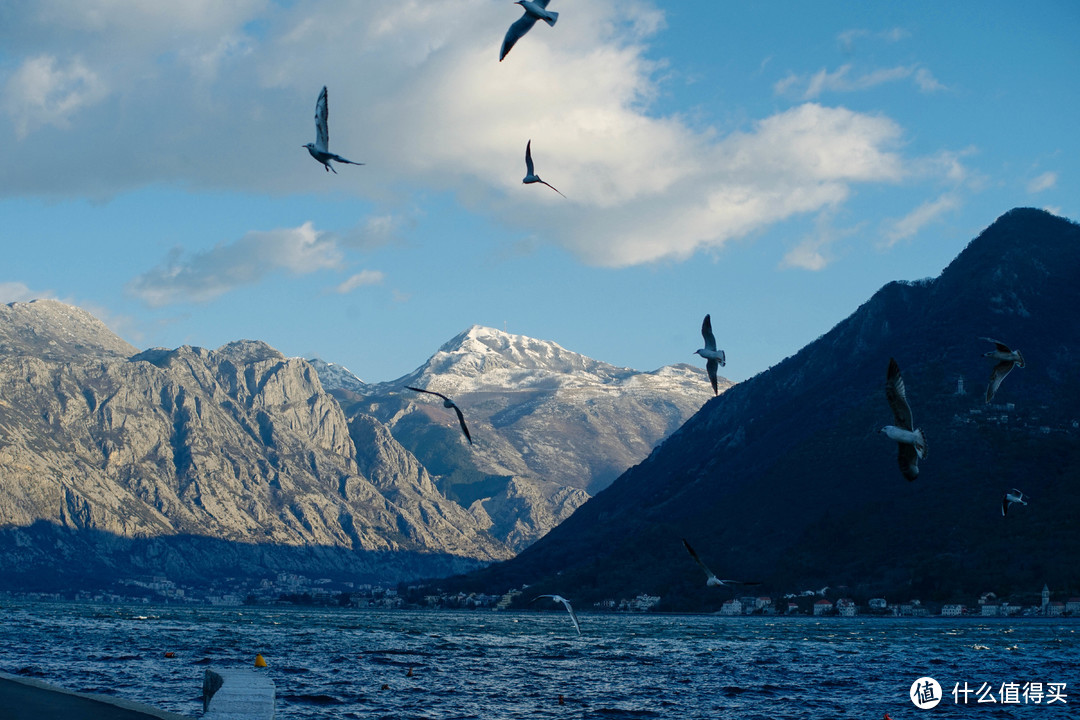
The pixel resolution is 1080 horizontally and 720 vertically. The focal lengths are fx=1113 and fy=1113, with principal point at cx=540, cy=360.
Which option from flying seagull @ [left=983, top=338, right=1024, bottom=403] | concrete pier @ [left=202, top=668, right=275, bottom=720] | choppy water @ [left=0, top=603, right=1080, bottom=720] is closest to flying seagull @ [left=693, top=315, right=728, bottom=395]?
flying seagull @ [left=983, top=338, right=1024, bottom=403]

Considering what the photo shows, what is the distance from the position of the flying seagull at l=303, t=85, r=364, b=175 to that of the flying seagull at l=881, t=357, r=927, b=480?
20326 millimetres

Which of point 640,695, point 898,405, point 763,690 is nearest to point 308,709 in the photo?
point 640,695

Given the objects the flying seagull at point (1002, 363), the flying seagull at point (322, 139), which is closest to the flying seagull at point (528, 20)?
the flying seagull at point (322, 139)

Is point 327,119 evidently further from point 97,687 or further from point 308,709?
point 97,687

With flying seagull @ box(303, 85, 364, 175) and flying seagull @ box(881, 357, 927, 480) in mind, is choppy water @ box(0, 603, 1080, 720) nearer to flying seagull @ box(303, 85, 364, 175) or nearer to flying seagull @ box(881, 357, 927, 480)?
flying seagull @ box(303, 85, 364, 175)

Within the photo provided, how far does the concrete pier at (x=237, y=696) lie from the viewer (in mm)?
36312

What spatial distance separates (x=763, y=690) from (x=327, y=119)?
205ft

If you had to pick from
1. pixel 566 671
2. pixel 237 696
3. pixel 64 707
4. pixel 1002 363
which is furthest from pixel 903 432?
pixel 566 671

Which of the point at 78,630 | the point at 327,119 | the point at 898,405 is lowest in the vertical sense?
the point at 78,630

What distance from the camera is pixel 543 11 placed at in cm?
3438

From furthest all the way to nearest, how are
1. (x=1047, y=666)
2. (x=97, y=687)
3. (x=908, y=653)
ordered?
(x=908, y=653)
(x=1047, y=666)
(x=97, y=687)

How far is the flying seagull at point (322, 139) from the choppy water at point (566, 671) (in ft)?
107

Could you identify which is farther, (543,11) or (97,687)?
(97,687)

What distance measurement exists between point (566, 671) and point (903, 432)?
7757 centimetres
